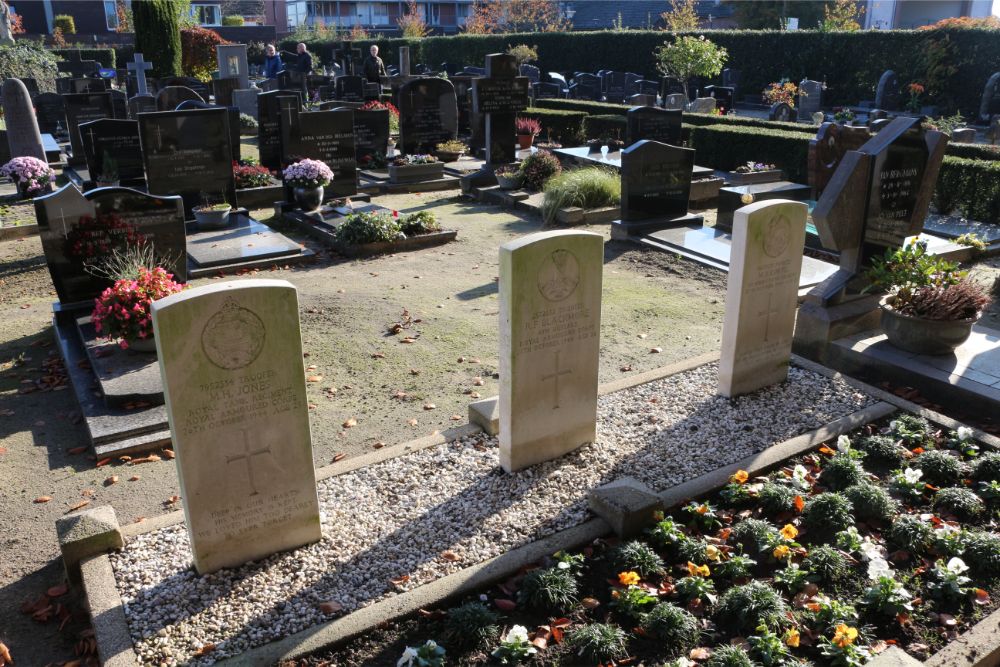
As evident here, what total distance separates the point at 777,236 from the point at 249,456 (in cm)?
441

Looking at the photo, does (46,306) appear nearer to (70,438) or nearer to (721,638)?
A: (70,438)

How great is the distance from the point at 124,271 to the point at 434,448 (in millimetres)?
4352

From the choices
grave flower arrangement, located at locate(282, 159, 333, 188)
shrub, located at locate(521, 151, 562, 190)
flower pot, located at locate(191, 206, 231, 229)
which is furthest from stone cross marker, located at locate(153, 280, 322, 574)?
shrub, located at locate(521, 151, 562, 190)

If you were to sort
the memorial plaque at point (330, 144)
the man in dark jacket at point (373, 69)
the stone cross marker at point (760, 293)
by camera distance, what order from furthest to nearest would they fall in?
1. the man in dark jacket at point (373, 69)
2. the memorial plaque at point (330, 144)
3. the stone cross marker at point (760, 293)

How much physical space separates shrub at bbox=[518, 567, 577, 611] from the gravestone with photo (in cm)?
825

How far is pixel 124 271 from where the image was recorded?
809cm

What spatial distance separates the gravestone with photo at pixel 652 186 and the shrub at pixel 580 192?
2.63 feet

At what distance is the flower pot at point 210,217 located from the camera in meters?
11.9

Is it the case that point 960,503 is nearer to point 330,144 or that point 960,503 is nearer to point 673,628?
point 673,628

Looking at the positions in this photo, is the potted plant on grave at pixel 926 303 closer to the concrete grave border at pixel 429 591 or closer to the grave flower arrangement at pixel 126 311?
the concrete grave border at pixel 429 591

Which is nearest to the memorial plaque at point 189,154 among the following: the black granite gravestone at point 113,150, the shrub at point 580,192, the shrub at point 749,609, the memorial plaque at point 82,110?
the black granite gravestone at point 113,150

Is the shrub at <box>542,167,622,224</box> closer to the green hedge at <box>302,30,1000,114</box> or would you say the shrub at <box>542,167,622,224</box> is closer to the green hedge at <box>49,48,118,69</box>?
the green hedge at <box>302,30,1000,114</box>

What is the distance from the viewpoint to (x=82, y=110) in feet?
60.2

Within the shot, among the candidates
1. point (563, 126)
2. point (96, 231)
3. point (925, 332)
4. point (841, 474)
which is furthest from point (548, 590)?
point (563, 126)
